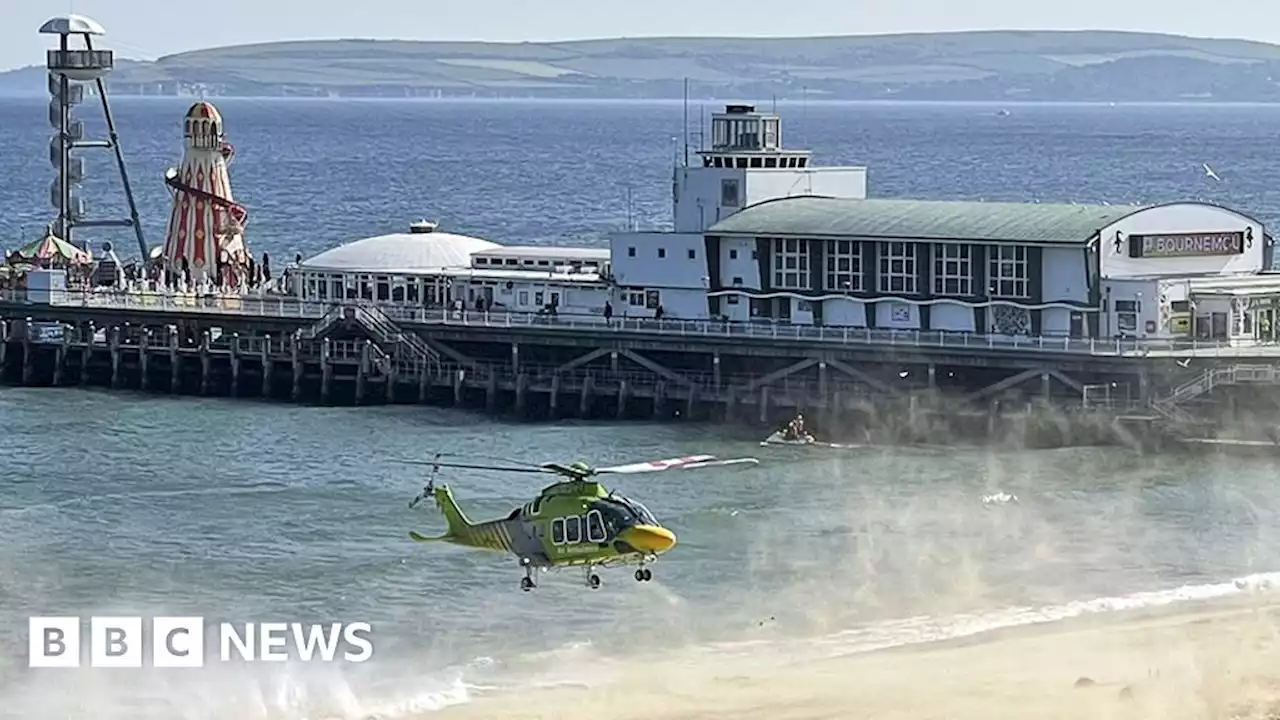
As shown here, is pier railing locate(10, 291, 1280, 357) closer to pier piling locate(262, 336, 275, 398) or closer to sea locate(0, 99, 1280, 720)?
pier piling locate(262, 336, 275, 398)

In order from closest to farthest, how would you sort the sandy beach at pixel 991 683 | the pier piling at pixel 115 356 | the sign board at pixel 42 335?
the sandy beach at pixel 991 683, the pier piling at pixel 115 356, the sign board at pixel 42 335

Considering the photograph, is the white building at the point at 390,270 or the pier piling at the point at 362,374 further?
the white building at the point at 390,270

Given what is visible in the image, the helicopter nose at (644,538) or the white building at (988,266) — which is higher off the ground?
the white building at (988,266)

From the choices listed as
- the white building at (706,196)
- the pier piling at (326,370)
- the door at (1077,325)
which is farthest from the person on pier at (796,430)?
the pier piling at (326,370)

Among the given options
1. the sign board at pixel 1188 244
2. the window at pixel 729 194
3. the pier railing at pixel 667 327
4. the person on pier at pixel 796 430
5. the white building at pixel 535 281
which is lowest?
the person on pier at pixel 796 430

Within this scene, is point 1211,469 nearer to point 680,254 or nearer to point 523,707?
point 680,254

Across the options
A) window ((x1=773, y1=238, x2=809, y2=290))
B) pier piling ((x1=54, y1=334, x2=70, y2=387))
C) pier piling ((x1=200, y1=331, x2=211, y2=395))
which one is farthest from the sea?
window ((x1=773, y1=238, x2=809, y2=290))

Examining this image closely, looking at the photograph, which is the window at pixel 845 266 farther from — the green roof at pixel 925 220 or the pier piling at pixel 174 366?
the pier piling at pixel 174 366
